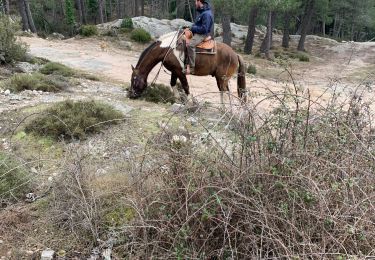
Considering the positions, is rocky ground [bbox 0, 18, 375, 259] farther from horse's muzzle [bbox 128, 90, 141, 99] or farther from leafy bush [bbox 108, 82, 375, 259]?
leafy bush [bbox 108, 82, 375, 259]

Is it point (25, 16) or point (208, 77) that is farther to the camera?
point (25, 16)

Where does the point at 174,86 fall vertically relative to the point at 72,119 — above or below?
below

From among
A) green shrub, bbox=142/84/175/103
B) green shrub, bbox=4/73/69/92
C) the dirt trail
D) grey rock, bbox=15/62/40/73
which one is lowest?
the dirt trail

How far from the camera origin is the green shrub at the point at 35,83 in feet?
27.7

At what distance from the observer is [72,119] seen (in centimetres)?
620

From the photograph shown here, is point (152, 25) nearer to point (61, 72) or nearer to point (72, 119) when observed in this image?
point (61, 72)

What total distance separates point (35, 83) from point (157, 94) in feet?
8.70

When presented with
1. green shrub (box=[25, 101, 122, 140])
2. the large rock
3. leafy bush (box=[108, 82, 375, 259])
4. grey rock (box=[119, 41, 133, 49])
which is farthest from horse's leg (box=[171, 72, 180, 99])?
the large rock

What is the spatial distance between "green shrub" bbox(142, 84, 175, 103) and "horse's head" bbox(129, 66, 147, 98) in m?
0.21

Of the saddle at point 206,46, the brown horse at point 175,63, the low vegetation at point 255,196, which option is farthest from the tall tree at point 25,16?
the low vegetation at point 255,196

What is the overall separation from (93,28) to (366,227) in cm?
2255

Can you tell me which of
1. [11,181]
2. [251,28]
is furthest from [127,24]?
[11,181]

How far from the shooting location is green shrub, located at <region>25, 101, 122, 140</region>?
604 cm

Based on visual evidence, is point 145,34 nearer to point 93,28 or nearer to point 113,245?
point 93,28
